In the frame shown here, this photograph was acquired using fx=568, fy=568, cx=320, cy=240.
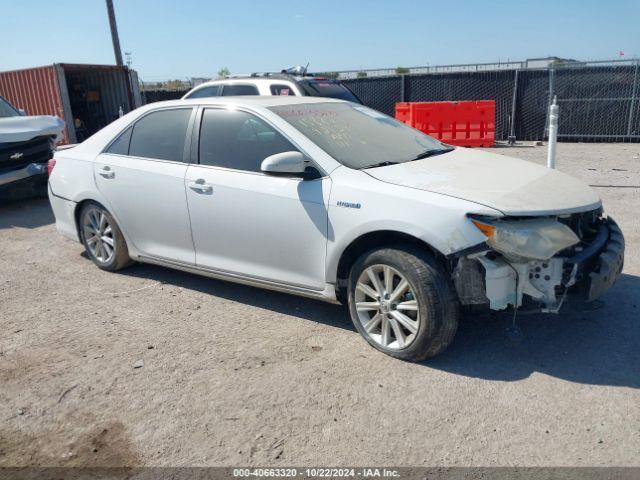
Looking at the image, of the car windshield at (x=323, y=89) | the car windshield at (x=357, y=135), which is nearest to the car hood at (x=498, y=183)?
the car windshield at (x=357, y=135)

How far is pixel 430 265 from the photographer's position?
137 inches

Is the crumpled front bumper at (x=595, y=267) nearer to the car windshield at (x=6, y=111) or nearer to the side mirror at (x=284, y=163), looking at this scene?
the side mirror at (x=284, y=163)

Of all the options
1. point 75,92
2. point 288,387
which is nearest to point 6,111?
point 75,92

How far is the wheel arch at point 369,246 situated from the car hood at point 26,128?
280 inches

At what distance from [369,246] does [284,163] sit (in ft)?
2.63

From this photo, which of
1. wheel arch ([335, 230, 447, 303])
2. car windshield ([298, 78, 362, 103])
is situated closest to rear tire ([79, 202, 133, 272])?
wheel arch ([335, 230, 447, 303])

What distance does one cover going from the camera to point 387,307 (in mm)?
3682

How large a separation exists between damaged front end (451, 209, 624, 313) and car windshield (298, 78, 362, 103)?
682 centimetres

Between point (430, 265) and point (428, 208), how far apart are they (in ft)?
1.15

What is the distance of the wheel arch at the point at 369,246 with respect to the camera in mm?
3572

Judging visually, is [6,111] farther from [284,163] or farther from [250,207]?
[284,163]

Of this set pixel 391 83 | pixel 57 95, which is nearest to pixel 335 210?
pixel 57 95

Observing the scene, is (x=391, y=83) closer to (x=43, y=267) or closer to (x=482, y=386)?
(x=43, y=267)

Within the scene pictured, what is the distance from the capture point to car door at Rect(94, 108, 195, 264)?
15.4 feet
